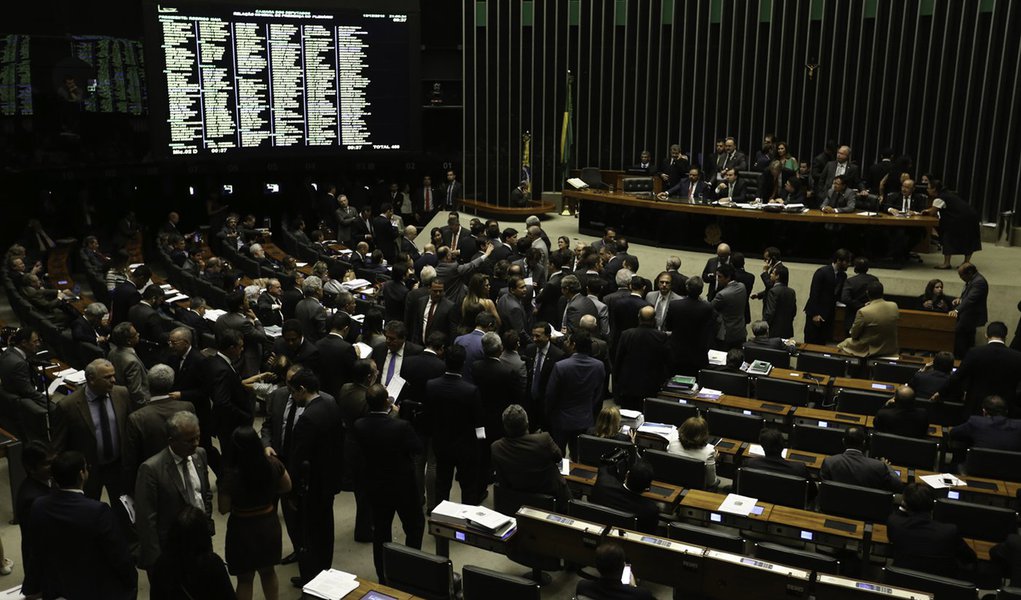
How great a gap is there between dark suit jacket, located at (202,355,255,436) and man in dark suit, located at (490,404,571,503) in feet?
5.94

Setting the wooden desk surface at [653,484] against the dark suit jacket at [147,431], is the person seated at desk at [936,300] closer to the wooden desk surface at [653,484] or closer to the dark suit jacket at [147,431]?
the wooden desk surface at [653,484]

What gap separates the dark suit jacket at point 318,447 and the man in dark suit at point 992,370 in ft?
16.9

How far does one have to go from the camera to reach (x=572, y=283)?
320 inches

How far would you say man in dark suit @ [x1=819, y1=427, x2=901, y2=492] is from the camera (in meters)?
5.83

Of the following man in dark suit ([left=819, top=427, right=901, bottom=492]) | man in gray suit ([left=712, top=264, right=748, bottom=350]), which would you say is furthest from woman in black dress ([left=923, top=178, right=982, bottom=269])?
man in dark suit ([left=819, top=427, right=901, bottom=492])

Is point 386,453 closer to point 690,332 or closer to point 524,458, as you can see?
point 524,458

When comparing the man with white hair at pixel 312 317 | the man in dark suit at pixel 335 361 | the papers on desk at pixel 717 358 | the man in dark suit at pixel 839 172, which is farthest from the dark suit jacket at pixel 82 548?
the man in dark suit at pixel 839 172

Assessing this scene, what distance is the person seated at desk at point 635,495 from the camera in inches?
209

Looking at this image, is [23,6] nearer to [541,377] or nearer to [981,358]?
[541,377]

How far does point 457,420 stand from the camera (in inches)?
238

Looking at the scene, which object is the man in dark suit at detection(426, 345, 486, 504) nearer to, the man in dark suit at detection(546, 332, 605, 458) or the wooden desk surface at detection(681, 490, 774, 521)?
the man in dark suit at detection(546, 332, 605, 458)

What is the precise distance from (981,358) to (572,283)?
3.46 meters

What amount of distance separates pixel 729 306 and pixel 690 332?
103cm

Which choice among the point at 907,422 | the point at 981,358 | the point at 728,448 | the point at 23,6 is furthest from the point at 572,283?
the point at 23,6
